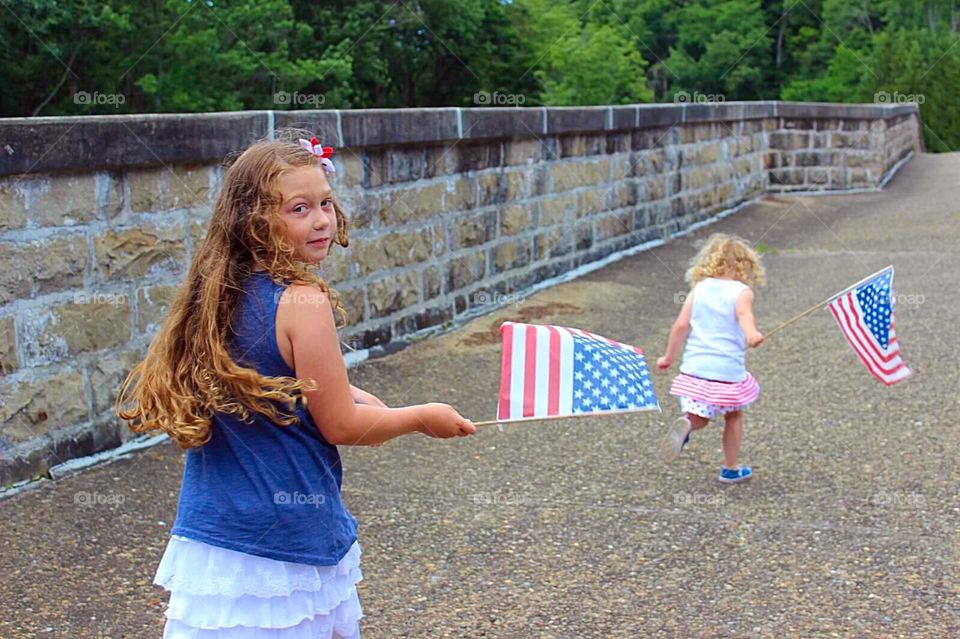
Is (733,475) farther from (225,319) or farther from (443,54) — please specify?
(443,54)

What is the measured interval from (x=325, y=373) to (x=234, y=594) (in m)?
0.45

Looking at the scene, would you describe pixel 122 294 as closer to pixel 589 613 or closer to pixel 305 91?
pixel 589 613

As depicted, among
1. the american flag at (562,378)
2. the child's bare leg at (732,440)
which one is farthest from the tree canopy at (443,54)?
the american flag at (562,378)

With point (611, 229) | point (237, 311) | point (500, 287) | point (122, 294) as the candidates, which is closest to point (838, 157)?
point (611, 229)

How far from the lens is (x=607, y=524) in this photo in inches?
178

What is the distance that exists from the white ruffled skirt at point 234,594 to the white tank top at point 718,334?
117 inches

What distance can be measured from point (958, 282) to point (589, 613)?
6.84m

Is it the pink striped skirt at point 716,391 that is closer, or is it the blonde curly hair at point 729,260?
the pink striped skirt at point 716,391

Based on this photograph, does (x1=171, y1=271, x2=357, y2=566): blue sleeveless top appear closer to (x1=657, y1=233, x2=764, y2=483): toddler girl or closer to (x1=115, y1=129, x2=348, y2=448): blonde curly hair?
(x1=115, y1=129, x2=348, y2=448): blonde curly hair

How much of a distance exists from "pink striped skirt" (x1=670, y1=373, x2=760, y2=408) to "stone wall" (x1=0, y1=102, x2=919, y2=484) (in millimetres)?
2237

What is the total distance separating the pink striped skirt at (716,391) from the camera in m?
4.99

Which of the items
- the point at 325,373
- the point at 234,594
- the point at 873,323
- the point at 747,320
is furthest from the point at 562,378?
the point at 873,323

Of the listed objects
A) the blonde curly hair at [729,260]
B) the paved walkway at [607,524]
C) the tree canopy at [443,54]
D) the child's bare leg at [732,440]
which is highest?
the tree canopy at [443,54]

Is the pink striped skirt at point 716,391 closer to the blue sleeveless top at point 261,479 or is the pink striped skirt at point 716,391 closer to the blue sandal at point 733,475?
the blue sandal at point 733,475
